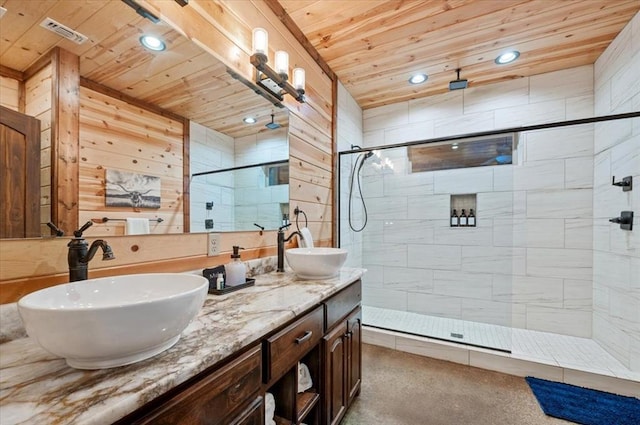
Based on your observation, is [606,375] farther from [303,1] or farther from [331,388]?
[303,1]

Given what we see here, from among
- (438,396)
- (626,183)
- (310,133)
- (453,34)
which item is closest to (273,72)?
(310,133)

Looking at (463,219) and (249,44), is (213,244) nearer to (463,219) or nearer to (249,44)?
(249,44)

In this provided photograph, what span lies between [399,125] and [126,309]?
10.8 ft

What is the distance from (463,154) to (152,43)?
2.84m

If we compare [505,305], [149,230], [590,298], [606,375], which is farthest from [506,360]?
[149,230]

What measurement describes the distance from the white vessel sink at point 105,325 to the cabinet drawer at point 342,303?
2.54ft

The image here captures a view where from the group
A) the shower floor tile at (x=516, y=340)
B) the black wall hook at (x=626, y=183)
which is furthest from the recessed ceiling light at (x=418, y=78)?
the shower floor tile at (x=516, y=340)

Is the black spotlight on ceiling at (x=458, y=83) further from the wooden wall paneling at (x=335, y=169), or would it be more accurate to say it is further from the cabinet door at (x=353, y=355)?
the cabinet door at (x=353, y=355)

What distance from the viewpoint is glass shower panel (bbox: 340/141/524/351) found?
2.78 metres

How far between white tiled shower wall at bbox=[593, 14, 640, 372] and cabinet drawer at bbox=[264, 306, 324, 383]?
230 cm

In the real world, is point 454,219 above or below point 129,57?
below

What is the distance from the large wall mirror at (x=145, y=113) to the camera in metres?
0.85

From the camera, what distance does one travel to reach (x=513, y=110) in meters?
2.82

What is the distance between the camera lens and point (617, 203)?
2.18 metres
